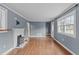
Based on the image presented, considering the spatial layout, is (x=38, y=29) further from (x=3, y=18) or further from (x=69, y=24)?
(x=3, y=18)

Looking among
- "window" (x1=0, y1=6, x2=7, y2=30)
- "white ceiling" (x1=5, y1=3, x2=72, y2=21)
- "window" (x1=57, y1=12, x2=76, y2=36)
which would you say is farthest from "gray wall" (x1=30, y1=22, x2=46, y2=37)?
"window" (x1=0, y1=6, x2=7, y2=30)

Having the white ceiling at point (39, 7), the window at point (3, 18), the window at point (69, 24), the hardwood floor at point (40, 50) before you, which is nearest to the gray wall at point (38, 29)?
the hardwood floor at point (40, 50)

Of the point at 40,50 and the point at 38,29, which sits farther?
the point at 38,29

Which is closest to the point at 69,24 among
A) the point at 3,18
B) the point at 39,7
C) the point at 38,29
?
the point at 39,7

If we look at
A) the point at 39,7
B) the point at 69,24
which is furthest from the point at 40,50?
the point at 39,7

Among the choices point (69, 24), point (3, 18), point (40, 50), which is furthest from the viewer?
point (69, 24)

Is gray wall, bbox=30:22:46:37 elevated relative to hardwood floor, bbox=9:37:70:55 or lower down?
elevated

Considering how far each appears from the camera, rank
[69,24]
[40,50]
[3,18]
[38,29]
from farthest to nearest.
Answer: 1. [38,29]
2. [69,24]
3. [40,50]
4. [3,18]

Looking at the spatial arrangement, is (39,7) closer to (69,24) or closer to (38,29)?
(69,24)

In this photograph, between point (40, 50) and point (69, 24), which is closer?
point (40, 50)

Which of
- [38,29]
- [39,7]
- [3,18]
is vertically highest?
[39,7]

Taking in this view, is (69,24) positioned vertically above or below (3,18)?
below

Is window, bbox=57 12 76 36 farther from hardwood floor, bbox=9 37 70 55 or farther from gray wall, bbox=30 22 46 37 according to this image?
gray wall, bbox=30 22 46 37
